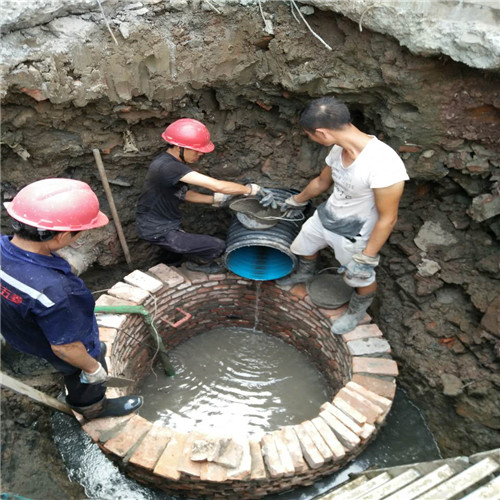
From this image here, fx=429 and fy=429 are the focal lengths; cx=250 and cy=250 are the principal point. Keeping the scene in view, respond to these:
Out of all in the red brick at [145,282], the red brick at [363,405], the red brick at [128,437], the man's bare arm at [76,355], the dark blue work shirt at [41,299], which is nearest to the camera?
the dark blue work shirt at [41,299]

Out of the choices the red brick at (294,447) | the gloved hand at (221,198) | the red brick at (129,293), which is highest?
the gloved hand at (221,198)

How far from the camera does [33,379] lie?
135 inches

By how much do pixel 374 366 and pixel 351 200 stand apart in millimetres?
1254

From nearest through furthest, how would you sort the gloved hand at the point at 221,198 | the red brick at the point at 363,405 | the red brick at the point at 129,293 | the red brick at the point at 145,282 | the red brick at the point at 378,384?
the red brick at the point at 363,405
the red brick at the point at 378,384
the red brick at the point at 129,293
the red brick at the point at 145,282
the gloved hand at the point at 221,198

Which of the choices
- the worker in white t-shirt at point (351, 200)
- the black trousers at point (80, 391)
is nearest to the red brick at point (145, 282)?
the black trousers at point (80, 391)

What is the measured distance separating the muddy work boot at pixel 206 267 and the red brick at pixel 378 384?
1.60 m

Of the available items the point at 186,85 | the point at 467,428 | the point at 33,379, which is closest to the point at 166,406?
the point at 33,379

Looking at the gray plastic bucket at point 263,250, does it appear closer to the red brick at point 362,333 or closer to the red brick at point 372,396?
the red brick at point 362,333

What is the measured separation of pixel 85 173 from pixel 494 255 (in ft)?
11.9

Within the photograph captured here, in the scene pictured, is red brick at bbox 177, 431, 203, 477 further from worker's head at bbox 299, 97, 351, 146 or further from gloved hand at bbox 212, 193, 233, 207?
worker's head at bbox 299, 97, 351, 146

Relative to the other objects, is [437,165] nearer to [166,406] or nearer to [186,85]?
[186,85]

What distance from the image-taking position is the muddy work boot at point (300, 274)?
3.89 metres

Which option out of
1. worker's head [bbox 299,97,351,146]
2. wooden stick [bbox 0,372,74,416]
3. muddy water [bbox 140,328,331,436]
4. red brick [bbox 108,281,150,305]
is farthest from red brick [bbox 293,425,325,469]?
worker's head [bbox 299,97,351,146]

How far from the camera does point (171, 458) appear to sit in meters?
2.60
